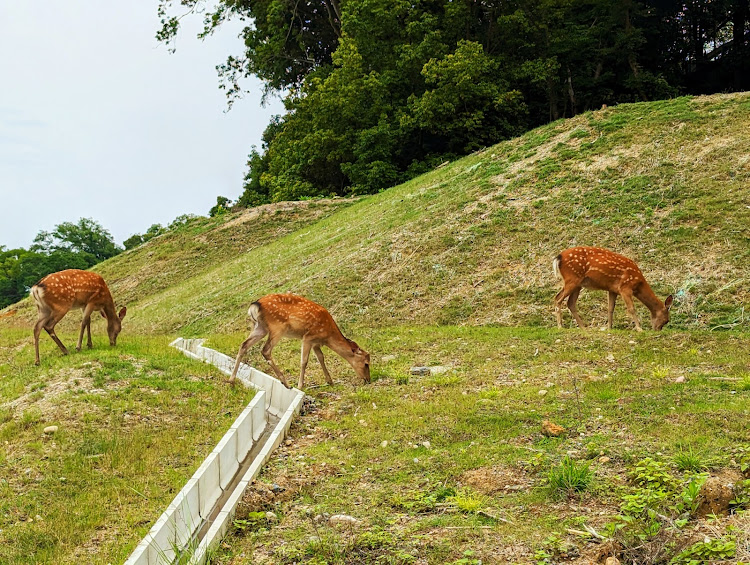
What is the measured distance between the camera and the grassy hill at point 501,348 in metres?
5.60

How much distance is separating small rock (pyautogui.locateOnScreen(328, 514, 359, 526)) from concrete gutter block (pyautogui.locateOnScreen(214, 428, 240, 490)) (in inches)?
56.3

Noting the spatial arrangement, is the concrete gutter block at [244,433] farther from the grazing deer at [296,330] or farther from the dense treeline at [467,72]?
the dense treeline at [467,72]

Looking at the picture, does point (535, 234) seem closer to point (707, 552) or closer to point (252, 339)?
point (252, 339)

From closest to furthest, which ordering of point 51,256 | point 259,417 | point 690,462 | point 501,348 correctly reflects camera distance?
1. point 690,462
2. point 259,417
3. point 501,348
4. point 51,256

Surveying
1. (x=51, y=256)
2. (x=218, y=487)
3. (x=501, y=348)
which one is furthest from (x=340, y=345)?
(x=51, y=256)

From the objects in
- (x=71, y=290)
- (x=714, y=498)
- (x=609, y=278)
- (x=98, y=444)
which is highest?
(x=71, y=290)

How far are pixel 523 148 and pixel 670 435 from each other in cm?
1936

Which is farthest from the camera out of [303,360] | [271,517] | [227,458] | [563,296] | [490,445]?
[563,296]

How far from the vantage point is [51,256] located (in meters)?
73.7

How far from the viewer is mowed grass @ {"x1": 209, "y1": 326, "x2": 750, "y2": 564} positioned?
535 centimetres

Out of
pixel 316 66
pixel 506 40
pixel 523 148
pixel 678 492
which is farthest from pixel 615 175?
pixel 316 66

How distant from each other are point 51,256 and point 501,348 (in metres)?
71.5

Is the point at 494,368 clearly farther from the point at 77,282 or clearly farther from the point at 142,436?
the point at 77,282

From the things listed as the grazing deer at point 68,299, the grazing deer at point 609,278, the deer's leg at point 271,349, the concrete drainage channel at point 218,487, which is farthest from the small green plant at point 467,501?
the grazing deer at point 68,299
